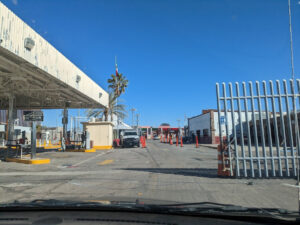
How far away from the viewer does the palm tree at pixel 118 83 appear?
38.5m

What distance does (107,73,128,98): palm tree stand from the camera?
38531 millimetres

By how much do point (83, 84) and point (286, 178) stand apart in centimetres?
1593

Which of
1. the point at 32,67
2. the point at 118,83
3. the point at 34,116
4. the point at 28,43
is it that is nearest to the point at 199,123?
the point at 118,83

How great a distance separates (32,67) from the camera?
12297mm

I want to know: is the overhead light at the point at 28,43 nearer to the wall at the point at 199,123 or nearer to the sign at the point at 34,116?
the sign at the point at 34,116

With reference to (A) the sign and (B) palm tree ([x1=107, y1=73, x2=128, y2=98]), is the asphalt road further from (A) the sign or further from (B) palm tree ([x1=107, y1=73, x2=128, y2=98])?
(B) palm tree ([x1=107, y1=73, x2=128, y2=98])

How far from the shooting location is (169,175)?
299 inches

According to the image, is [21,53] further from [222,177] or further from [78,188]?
[222,177]

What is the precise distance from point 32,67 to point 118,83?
2634cm

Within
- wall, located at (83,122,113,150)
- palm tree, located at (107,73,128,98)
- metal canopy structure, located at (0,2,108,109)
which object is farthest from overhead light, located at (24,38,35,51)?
palm tree, located at (107,73,128,98)

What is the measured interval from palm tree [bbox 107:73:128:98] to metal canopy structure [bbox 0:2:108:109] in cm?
1580

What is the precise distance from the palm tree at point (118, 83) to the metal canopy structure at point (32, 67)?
15805 mm

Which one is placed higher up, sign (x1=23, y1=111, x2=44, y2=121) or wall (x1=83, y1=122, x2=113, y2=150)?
sign (x1=23, y1=111, x2=44, y2=121)

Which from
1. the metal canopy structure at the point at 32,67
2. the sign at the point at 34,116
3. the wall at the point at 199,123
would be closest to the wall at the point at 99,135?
the metal canopy structure at the point at 32,67
